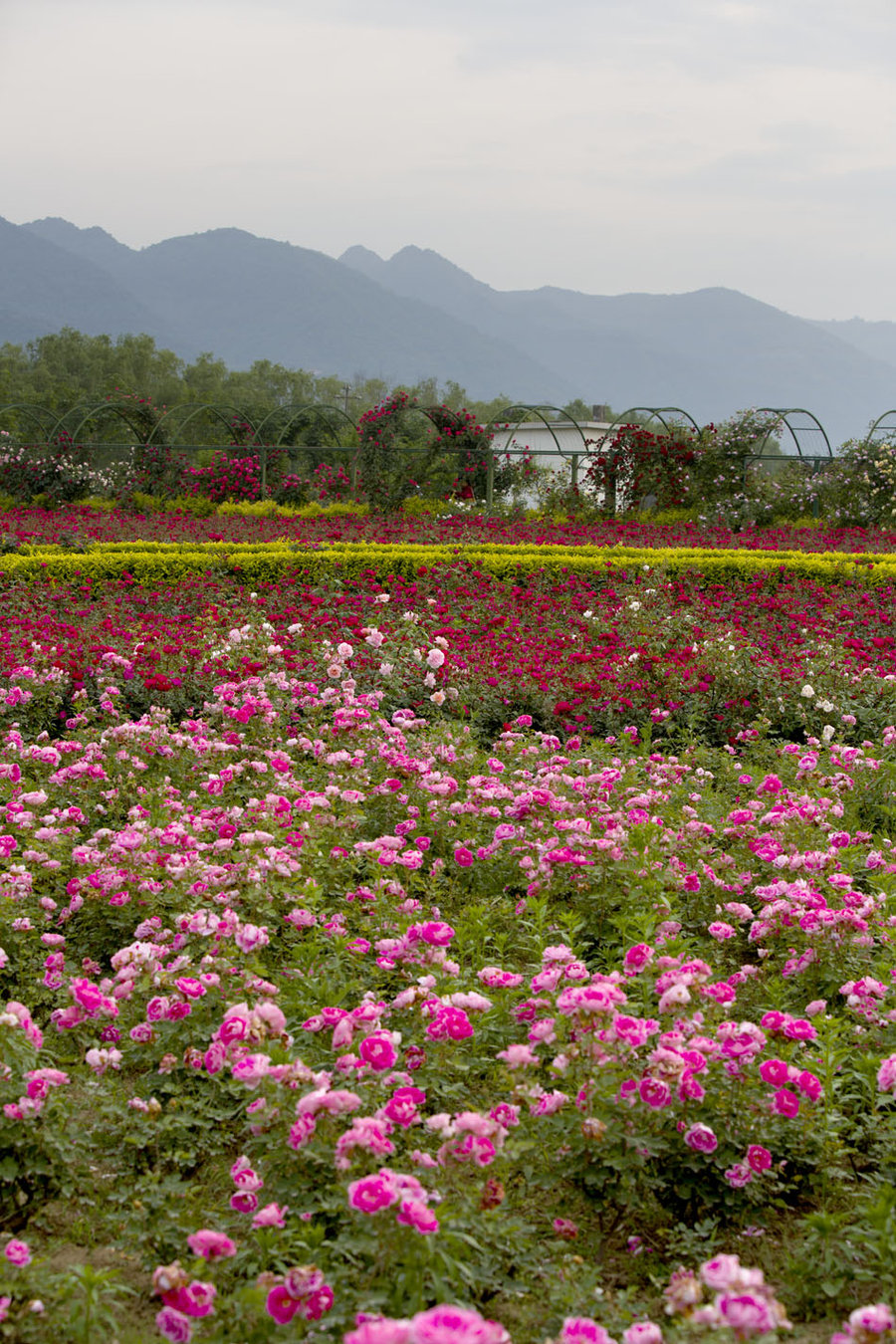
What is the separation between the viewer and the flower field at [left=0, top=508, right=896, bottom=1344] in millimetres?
1882

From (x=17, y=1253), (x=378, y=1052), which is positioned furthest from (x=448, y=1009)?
(x=17, y=1253)

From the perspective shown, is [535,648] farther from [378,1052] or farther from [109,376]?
[109,376]

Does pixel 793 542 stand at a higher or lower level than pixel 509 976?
higher

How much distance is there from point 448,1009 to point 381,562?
7.79 metres

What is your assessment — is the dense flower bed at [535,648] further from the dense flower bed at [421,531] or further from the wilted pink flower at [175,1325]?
the wilted pink flower at [175,1325]

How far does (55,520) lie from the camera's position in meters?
15.4

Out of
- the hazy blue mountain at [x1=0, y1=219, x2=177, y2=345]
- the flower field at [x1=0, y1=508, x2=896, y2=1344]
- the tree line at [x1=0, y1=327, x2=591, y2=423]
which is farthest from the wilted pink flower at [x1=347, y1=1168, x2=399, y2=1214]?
the hazy blue mountain at [x1=0, y1=219, x2=177, y2=345]

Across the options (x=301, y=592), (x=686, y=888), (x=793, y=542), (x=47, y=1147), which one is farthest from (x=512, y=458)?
(x=47, y=1147)

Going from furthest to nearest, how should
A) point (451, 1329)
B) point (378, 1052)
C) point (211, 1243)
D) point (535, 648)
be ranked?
point (535, 648) → point (378, 1052) → point (211, 1243) → point (451, 1329)

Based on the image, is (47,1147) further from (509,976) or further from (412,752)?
(412,752)

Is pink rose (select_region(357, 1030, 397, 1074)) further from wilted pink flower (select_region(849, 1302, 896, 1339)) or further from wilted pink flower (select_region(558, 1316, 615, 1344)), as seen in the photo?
wilted pink flower (select_region(849, 1302, 896, 1339))

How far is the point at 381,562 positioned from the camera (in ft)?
32.1

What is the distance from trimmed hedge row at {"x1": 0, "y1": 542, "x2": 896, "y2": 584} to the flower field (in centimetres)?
369

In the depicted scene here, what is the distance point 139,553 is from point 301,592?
2.83m
